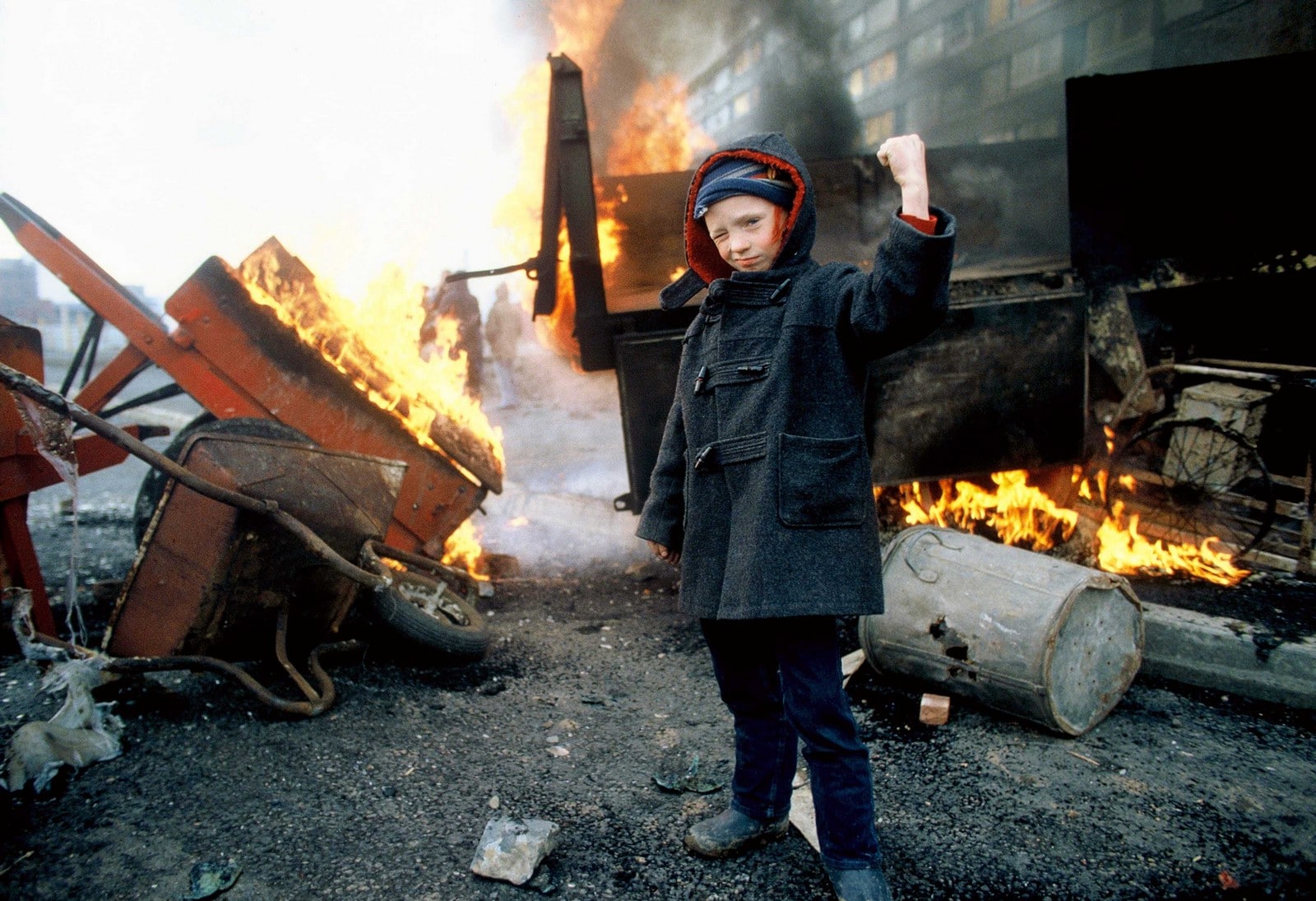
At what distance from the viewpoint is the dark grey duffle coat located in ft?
6.56

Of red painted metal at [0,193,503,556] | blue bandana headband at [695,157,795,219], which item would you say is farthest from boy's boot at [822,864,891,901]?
red painted metal at [0,193,503,556]

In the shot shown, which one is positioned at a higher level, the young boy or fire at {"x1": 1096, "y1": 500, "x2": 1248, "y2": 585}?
the young boy

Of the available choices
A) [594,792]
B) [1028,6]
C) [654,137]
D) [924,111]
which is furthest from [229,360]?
[924,111]

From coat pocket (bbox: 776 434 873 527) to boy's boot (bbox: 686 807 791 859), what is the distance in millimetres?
1127

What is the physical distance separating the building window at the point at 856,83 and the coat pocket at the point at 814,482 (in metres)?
16.2

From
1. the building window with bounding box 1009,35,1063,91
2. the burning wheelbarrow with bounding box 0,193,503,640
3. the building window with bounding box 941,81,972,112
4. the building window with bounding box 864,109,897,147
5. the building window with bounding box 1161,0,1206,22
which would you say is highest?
the building window with bounding box 864,109,897,147

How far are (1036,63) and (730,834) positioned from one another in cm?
1217

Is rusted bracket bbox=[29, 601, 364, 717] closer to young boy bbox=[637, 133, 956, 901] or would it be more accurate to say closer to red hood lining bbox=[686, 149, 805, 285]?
young boy bbox=[637, 133, 956, 901]

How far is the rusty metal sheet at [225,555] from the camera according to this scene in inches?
128

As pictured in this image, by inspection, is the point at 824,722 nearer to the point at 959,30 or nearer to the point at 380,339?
the point at 380,339

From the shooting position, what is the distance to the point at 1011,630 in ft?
10.3

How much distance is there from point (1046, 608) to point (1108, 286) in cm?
320

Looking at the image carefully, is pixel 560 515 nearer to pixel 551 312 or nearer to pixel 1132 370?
pixel 551 312

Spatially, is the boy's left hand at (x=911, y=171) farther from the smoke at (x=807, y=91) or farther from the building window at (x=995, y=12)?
the building window at (x=995, y=12)
